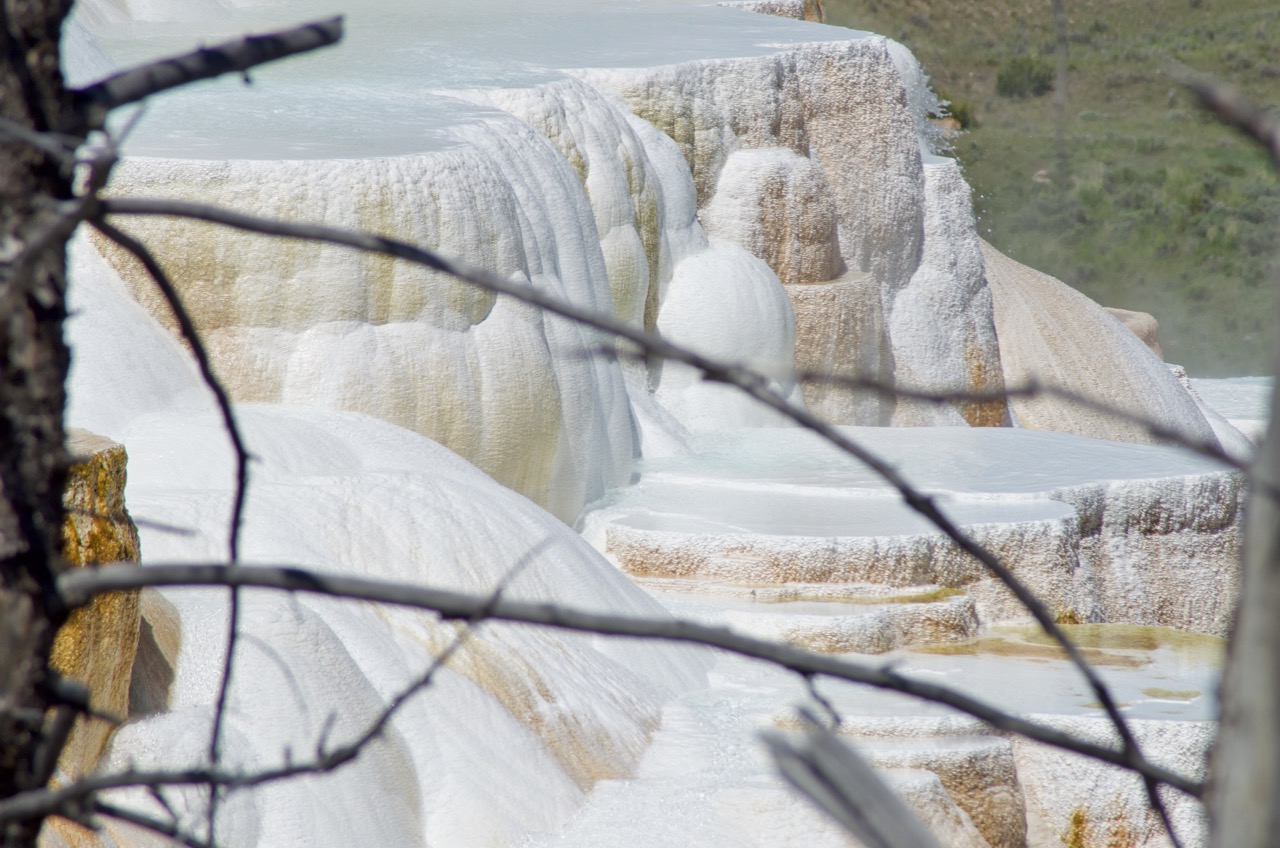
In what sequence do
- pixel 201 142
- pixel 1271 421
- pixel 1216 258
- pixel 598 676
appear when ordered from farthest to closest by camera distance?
1. pixel 1216 258
2. pixel 201 142
3. pixel 598 676
4. pixel 1271 421

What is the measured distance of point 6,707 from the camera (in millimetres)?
670

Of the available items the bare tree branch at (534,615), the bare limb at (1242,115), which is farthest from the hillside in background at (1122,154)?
the bare limb at (1242,115)

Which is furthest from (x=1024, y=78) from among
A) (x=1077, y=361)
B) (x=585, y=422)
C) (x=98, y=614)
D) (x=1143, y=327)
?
(x=98, y=614)

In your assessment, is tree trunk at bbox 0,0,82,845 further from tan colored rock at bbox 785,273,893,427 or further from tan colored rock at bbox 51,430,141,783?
tan colored rock at bbox 785,273,893,427

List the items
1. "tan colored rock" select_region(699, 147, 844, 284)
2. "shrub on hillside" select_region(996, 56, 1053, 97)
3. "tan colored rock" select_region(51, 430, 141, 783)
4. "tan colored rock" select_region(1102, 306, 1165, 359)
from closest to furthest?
"tan colored rock" select_region(51, 430, 141, 783), "tan colored rock" select_region(699, 147, 844, 284), "tan colored rock" select_region(1102, 306, 1165, 359), "shrub on hillside" select_region(996, 56, 1053, 97)

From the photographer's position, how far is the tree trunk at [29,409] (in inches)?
26.7

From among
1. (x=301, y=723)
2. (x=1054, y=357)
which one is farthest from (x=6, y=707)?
(x=1054, y=357)

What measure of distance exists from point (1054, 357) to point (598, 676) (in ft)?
15.5

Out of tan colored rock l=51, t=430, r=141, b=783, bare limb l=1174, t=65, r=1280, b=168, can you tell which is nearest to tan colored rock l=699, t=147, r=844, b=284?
tan colored rock l=51, t=430, r=141, b=783

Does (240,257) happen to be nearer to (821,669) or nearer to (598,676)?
(598,676)

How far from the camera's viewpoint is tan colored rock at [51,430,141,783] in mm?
2023

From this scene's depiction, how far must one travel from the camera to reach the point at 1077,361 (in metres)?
7.50

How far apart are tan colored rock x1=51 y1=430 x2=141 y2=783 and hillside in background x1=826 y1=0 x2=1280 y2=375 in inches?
460

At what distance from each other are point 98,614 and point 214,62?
1519mm
